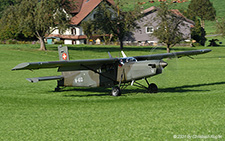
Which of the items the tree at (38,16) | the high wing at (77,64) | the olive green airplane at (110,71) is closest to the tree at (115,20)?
the tree at (38,16)

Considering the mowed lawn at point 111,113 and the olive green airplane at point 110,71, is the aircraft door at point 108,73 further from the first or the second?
the mowed lawn at point 111,113

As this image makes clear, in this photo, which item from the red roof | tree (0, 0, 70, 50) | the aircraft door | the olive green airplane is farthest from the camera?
the red roof

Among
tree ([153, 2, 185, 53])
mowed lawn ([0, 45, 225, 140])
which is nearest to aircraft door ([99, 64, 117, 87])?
mowed lawn ([0, 45, 225, 140])

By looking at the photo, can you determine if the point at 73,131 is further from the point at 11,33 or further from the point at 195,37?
the point at 195,37

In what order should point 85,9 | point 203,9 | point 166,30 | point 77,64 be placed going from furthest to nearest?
point 203,9 < point 85,9 < point 166,30 < point 77,64

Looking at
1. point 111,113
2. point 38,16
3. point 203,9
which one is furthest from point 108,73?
point 203,9

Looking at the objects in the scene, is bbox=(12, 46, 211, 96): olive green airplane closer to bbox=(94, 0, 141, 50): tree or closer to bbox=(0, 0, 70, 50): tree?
bbox=(0, 0, 70, 50): tree

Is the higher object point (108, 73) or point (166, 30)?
point (166, 30)

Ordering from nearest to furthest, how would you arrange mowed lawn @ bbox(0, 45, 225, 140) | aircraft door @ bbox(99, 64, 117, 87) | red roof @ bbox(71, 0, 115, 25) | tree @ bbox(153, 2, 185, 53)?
1. mowed lawn @ bbox(0, 45, 225, 140)
2. aircraft door @ bbox(99, 64, 117, 87)
3. tree @ bbox(153, 2, 185, 53)
4. red roof @ bbox(71, 0, 115, 25)

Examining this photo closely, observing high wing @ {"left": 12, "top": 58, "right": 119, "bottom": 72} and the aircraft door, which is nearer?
high wing @ {"left": 12, "top": 58, "right": 119, "bottom": 72}

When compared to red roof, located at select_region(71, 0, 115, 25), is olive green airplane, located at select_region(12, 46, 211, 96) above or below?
below

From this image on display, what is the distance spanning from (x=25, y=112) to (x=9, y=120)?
176cm

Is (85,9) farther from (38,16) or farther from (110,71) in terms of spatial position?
(110,71)

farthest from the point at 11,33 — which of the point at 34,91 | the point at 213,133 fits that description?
the point at 213,133
